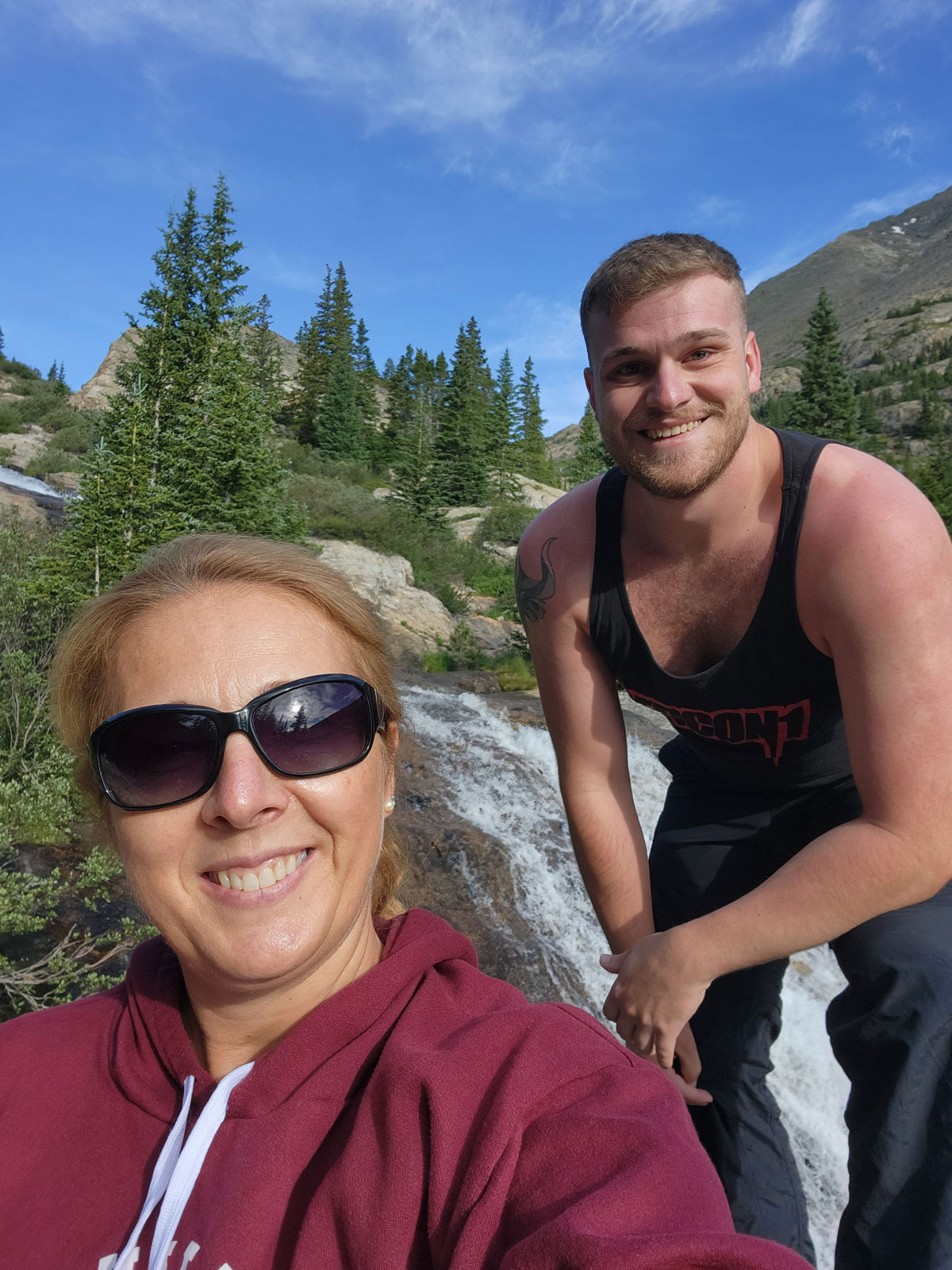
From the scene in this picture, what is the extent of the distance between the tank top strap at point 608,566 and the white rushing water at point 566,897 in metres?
4.45

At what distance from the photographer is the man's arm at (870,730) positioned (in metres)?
1.95

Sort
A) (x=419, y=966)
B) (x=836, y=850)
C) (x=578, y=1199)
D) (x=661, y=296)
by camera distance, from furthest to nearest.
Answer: (x=661, y=296), (x=836, y=850), (x=419, y=966), (x=578, y=1199)

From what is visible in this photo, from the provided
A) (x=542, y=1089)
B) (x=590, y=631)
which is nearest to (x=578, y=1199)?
(x=542, y=1089)

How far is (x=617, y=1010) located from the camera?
2.38 m

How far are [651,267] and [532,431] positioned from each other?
6954cm

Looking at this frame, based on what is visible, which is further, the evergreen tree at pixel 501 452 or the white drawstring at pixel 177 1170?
the evergreen tree at pixel 501 452

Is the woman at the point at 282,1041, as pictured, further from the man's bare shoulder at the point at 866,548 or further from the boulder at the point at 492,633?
the boulder at the point at 492,633

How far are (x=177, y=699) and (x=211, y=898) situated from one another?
1.28 feet

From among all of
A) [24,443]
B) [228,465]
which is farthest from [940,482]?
[24,443]

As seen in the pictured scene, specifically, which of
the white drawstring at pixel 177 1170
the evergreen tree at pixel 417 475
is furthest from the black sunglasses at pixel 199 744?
the evergreen tree at pixel 417 475

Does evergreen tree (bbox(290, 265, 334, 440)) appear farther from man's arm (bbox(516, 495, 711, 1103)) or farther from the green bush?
man's arm (bbox(516, 495, 711, 1103))

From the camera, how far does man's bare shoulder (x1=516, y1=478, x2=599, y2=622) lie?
2729mm

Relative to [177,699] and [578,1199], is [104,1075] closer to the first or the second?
[177,699]

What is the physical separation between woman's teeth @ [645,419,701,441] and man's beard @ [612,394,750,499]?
18mm
